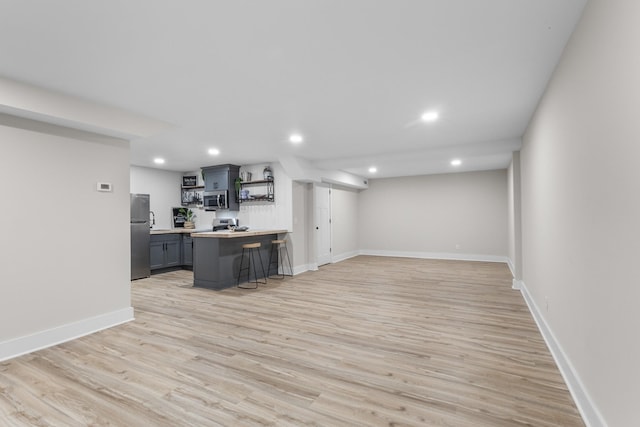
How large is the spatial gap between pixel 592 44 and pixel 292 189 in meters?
5.29

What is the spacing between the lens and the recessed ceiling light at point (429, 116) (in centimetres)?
365

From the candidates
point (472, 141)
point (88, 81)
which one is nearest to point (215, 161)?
point (88, 81)

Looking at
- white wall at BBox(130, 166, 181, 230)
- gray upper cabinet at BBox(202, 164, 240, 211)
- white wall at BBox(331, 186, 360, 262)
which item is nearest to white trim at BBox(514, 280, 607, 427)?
white wall at BBox(331, 186, 360, 262)

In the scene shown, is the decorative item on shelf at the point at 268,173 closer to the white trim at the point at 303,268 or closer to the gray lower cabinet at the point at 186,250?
the white trim at the point at 303,268

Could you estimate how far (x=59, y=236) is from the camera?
318 centimetres

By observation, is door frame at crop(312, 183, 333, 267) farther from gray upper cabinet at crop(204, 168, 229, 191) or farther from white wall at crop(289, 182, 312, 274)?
gray upper cabinet at crop(204, 168, 229, 191)

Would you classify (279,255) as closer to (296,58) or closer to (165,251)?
(165,251)

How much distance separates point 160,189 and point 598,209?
26.3 feet

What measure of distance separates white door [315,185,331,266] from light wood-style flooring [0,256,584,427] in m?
3.26

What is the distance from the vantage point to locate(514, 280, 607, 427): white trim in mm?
1743

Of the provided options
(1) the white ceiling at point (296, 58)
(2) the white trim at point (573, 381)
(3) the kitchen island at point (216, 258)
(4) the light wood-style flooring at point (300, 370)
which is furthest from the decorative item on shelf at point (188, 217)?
(2) the white trim at point (573, 381)

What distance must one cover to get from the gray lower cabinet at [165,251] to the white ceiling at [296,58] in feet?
11.5

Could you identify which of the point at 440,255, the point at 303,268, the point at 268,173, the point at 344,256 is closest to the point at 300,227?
the point at 303,268

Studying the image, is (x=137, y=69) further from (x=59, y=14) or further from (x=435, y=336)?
(x=435, y=336)
